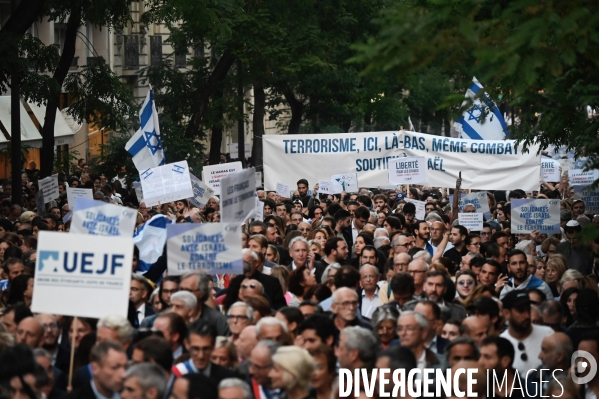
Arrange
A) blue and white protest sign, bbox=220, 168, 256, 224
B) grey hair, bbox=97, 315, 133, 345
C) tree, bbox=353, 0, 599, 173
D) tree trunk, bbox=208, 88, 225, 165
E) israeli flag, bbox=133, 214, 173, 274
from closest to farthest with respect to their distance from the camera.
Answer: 1. tree, bbox=353, 0, 599, 173
2. grey hair, bbox=97, 315, 133, 345
3. blue and white protest sign, bbox=220, 168, 256, 224
4. israeli flag, bbox=133, 214, 173, 274
5. tree trunk, bbox=208, 88, 225, 165

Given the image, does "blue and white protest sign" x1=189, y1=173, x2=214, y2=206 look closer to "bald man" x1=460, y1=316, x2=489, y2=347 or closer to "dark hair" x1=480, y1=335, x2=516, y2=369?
"bald man" x1=460, y1=316, x2=489, y2=347

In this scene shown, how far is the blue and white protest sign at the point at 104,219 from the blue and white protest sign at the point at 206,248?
2.92ft

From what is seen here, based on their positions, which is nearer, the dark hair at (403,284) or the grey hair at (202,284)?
the grey hair at (202,284)

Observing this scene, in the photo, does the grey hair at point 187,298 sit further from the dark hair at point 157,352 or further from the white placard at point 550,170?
the white placard at point 550,170

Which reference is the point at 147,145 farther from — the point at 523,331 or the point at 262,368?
the point at 262,368

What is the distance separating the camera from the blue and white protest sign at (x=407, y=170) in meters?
23.1

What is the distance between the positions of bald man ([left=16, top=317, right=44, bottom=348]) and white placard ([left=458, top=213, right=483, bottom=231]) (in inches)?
388

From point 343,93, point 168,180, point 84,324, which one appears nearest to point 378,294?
point 84,324

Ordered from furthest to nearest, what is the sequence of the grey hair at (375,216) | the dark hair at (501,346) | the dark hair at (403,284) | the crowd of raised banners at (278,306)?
the grey hair at (375,216) < the dark hair at (403,284) < the dark hair at (501,346) < the crowd of raised banners at (278,306)

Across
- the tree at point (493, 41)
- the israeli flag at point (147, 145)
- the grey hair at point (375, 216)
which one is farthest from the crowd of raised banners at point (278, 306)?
the israeli flag at point (147, 145)

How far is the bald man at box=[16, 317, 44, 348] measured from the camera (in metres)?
8.45

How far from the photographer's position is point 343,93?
37.6 metres

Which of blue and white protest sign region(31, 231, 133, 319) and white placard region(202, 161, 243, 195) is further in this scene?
white placard region(202, 161, 243, 195)

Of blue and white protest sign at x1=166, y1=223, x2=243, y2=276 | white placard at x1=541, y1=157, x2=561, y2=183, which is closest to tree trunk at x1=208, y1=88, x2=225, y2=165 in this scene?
white placard at x1=541, y1=157, x2=561, y2=183
